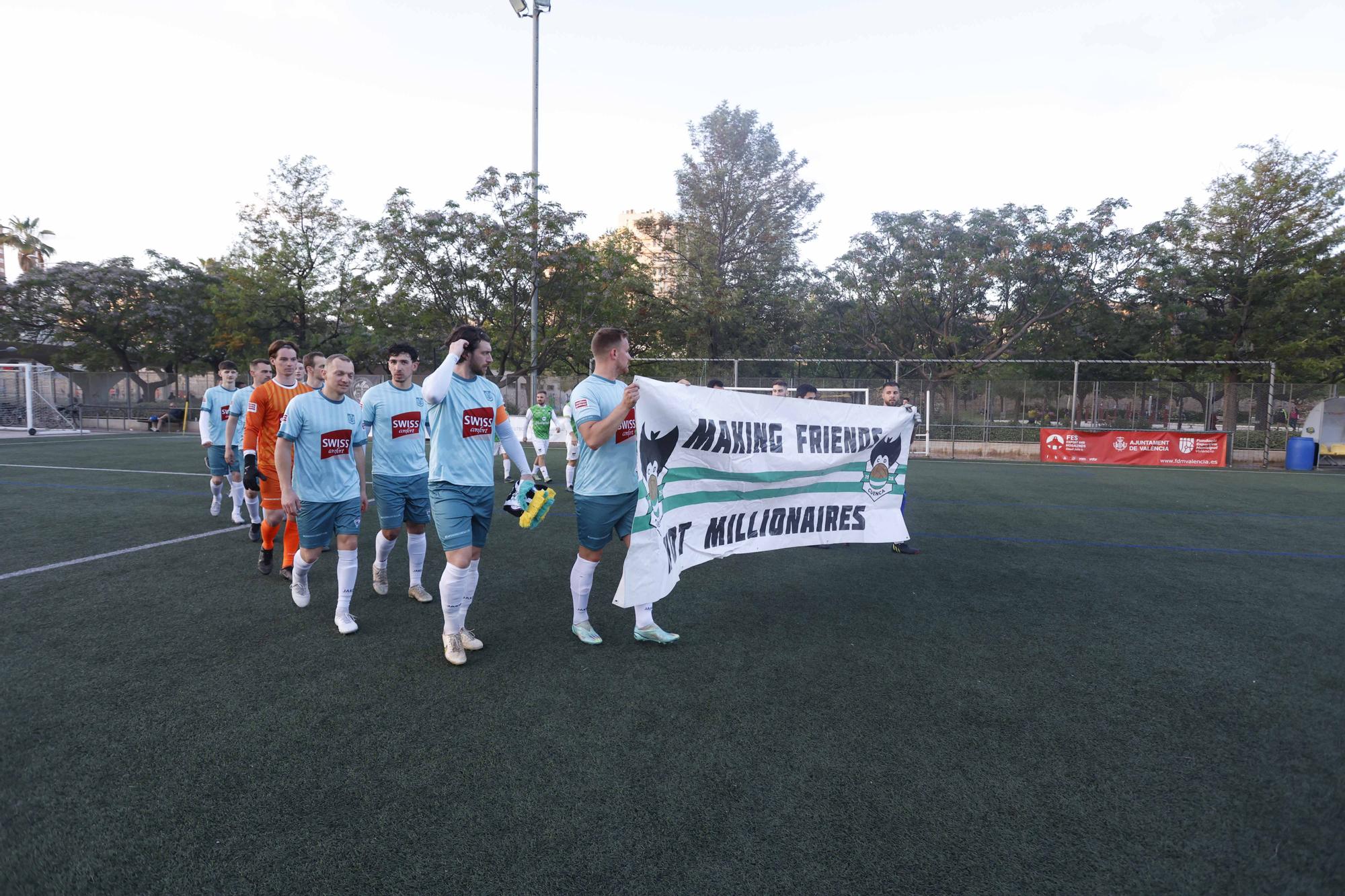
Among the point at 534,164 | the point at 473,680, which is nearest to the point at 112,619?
the point at 473,680

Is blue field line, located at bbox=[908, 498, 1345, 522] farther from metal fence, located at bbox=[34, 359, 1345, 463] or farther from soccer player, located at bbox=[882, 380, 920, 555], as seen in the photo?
metal fence, located at bbox=[34, 359, 1345, 463]

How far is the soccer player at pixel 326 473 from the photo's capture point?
448 cm

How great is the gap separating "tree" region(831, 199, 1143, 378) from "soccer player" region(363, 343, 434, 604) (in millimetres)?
21812

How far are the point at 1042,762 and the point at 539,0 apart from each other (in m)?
19.1

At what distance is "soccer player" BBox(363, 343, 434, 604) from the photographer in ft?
16.8

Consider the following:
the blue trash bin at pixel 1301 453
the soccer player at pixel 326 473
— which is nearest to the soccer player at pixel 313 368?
the soccer player at pixel 326 473

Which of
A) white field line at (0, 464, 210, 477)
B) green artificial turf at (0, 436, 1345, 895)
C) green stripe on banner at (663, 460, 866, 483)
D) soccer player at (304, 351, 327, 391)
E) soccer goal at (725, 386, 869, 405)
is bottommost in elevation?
green artificial turf at (0, 436, 1345, 895)

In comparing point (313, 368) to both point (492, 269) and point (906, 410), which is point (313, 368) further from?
point (492, 269)

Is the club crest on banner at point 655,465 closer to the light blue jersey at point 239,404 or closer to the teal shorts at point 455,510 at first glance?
the teal shorts at point 455,510

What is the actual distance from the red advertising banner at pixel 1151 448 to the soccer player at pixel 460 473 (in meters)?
17.5

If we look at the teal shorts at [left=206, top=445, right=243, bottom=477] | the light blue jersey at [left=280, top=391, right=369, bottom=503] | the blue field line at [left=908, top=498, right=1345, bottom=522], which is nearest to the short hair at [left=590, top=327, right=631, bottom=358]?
the light blue jersey at [left=280, top=391, right=369, bottom=503]

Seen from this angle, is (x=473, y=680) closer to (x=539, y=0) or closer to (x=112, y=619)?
(x=112, y=619)

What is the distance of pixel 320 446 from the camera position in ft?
15.1

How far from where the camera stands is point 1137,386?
17625 mm
